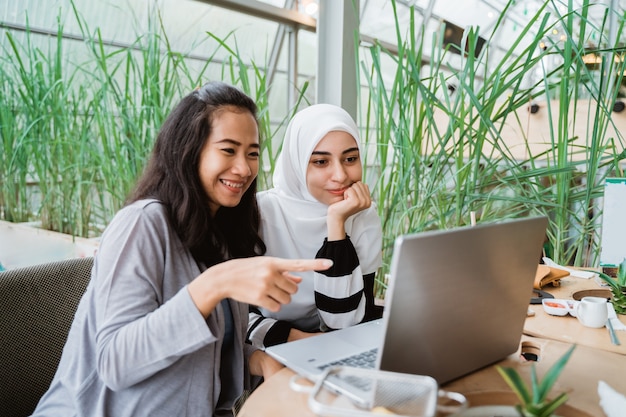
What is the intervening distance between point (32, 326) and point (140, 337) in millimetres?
469

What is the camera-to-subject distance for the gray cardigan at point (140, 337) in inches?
34.2

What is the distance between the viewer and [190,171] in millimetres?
1125

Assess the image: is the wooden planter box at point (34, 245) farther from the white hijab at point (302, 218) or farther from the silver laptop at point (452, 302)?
the silver laptop at point (452, 302)

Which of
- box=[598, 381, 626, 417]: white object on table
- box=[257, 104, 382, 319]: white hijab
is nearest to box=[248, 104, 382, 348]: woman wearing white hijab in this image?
box=[257, 104, 382, 319]: white hijab

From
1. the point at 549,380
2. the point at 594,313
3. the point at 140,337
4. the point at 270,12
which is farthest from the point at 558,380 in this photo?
the point at 270,12

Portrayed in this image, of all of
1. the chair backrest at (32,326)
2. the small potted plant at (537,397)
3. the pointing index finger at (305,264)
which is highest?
the pointing index finger at (305,264)

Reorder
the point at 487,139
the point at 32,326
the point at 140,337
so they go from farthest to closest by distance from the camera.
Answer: the point at 487,139 → the point at 32,326 → the point at 140,337

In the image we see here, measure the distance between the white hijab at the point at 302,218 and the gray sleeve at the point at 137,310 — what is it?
0.56 meters

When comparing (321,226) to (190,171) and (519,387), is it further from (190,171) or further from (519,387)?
(519,387)

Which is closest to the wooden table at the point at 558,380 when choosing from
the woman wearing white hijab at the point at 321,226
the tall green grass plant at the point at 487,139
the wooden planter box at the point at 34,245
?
the woman wearing white hijab at the point at 321,226

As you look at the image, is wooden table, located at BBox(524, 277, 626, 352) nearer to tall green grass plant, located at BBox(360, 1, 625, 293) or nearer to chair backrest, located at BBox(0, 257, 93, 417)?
tall green grass plant, located at BBox(360, 1, 625, 293)

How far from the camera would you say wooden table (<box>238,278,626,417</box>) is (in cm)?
78

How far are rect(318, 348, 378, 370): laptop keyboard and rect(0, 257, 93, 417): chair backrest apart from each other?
72 centimetres

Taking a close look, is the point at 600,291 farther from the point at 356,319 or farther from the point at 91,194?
the point at 91,194
